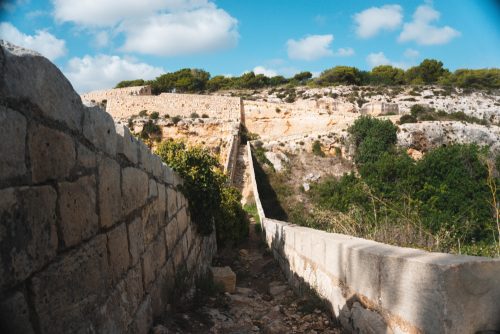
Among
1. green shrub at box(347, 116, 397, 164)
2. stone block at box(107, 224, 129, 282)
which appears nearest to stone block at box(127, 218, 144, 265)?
stone block at box(107, 224, 129, 282)

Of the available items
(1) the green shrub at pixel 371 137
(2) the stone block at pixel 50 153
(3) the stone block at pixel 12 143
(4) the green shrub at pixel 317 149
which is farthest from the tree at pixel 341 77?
(3) the stone block at pixel 12 143

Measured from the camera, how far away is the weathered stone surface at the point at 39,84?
4.58 ft

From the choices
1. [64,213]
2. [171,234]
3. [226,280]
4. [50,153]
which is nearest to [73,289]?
[64,213]

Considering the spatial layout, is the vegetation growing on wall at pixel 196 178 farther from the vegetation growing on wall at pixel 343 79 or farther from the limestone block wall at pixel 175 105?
the vegetation growing on wall at pixel 343 79

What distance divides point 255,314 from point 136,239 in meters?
2.22

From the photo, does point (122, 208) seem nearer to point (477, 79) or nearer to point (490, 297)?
point (490, 297)

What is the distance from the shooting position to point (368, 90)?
171 ft

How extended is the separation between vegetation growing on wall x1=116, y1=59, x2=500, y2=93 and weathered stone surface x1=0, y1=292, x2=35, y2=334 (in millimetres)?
58922

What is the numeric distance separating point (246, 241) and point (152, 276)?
935 cm

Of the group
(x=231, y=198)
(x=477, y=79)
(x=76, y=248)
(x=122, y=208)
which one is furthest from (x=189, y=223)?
(x=477, y=79)

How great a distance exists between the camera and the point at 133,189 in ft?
9.96

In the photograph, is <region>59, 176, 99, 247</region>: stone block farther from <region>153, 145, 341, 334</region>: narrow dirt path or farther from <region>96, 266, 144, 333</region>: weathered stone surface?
<region>153, 145, 341, 334</region>: narrow dirt path

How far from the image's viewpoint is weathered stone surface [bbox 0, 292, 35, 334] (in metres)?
1.29

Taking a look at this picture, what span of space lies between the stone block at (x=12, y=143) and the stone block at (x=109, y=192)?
85 centimetres
